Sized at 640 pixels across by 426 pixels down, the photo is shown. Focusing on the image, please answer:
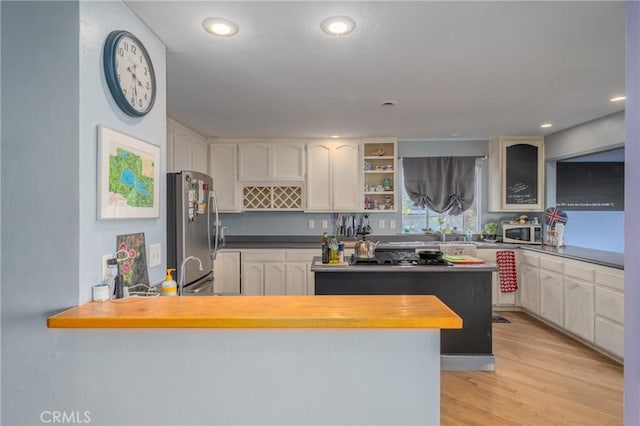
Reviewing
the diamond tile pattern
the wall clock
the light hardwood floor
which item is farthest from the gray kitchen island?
the diamond tile pattern

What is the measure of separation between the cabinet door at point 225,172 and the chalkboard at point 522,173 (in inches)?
150

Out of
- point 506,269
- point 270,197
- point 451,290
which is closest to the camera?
point 451,290

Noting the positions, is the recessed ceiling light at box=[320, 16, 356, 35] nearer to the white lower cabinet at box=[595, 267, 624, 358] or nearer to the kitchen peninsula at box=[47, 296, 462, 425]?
the kitchen peninsula at box=[47, 296, 462, 425]

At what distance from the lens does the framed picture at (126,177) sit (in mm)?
1405

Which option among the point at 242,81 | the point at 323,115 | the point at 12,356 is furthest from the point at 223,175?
the point at 12,356

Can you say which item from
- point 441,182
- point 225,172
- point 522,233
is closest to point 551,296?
point 522,233

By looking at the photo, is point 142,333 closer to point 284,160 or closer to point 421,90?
point 421,90

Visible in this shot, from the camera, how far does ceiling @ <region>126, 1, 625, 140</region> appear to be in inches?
65.7

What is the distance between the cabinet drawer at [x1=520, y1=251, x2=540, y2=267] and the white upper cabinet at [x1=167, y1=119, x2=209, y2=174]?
4.28m

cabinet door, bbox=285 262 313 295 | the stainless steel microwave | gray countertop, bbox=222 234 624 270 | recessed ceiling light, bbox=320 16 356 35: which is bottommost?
cabinet door, bbox=285 262 313 295

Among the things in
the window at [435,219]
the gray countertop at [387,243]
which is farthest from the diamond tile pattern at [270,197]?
the window at [435,219]

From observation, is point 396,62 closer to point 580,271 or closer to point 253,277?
point 580,271

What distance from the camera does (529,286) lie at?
157 inches

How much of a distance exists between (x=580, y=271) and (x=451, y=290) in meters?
1.46
